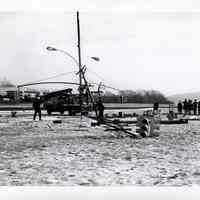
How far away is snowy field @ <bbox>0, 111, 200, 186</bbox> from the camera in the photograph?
232 inches

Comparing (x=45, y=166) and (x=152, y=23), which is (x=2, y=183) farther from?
(x=152, y=23)

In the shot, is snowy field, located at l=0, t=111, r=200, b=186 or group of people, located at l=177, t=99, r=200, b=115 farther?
group of people, located at l=177, t=99, r=200, b=115

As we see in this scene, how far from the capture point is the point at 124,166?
266 inches

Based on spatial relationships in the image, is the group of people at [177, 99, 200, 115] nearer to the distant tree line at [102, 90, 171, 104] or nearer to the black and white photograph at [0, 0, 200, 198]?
the distant tree line at [102, 90, 171, 104]

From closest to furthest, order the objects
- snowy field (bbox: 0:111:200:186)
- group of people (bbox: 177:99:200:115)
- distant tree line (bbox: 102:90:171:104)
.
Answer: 1. snowy field (bbox: 0:111:200:186)
2. distant tree line (bbox: 102:90:171:104)
3. group of people (bbox: 177:99:200:115)

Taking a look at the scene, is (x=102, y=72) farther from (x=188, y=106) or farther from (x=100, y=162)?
(x=188, y=106)

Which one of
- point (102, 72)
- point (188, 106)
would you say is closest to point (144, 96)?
point (102, 72)

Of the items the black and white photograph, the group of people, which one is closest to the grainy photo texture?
the black and white photograph

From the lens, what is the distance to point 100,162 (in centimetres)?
707

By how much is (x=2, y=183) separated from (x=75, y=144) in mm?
3779

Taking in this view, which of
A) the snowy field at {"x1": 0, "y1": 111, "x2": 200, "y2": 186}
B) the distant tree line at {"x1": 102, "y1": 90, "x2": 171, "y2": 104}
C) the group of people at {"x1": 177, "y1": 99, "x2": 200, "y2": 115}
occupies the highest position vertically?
the distant tree line at {"x1": 102, "y1": 90, "x2": 171, "y2": 104}

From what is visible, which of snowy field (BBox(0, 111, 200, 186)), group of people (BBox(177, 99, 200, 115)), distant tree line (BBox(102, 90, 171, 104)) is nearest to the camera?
snowy field (BBox(0, 111, 200, 186))

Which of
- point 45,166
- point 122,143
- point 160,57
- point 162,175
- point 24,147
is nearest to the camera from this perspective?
point 162,175

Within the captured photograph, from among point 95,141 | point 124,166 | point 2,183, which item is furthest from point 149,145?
point 2,183
